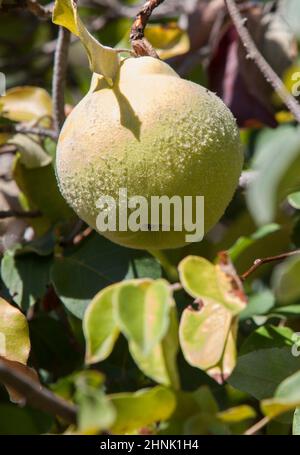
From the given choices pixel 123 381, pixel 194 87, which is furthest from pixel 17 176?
pixel 194 87

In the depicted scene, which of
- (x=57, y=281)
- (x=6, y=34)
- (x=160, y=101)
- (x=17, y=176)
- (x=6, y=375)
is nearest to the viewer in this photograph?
(x=6, y=375)

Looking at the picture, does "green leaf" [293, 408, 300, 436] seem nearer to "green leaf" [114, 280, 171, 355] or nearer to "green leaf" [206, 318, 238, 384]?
"green leaf" [206, 318, 238, 384]

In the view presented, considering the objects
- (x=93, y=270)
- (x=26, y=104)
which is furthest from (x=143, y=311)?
(x=26, y=104)

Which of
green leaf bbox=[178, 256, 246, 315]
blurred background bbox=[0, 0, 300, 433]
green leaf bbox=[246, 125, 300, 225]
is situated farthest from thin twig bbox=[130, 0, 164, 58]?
green leaf bbox=[246, 125, 300, 225]

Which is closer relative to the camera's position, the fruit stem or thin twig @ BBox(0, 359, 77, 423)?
thin twig @ BBox(0, 359, 77, 423)

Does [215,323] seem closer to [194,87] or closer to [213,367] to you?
[213,367]

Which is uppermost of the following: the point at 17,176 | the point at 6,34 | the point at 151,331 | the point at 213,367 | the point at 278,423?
the point at 151,331
